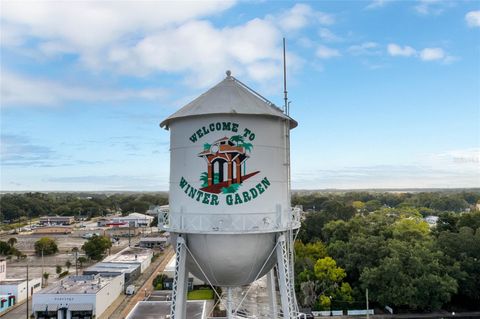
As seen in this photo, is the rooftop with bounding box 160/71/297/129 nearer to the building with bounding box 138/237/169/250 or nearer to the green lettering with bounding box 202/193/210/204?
the green lettering with bounding box 202/193/210/204

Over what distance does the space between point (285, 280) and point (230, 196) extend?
2.72 meters

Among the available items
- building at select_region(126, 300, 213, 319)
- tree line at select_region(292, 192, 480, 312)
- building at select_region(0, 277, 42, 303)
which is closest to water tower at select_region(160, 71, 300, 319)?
building at select_region(126, 300, 213, 319)

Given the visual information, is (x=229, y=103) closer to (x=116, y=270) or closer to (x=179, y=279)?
(x=179, y=279)

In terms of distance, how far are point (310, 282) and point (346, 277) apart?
4075 mm

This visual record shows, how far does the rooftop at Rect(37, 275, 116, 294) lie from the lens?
3000cm

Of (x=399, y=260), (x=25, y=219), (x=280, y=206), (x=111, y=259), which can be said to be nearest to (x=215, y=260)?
(x=280, y=206)

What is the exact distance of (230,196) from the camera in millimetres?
10805

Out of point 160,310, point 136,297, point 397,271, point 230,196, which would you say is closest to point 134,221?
point 136,297

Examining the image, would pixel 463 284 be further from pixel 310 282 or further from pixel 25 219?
pixel 25 219

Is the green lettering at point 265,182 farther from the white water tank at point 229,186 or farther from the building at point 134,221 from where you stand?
the building at point 134,221

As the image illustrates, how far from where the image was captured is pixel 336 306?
29734 mm

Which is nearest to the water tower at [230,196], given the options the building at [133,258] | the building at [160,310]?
the building at [160,310]

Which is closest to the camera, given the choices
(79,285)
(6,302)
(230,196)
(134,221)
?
(230,196)

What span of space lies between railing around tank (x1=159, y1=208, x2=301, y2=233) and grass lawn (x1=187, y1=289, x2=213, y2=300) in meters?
25.4
